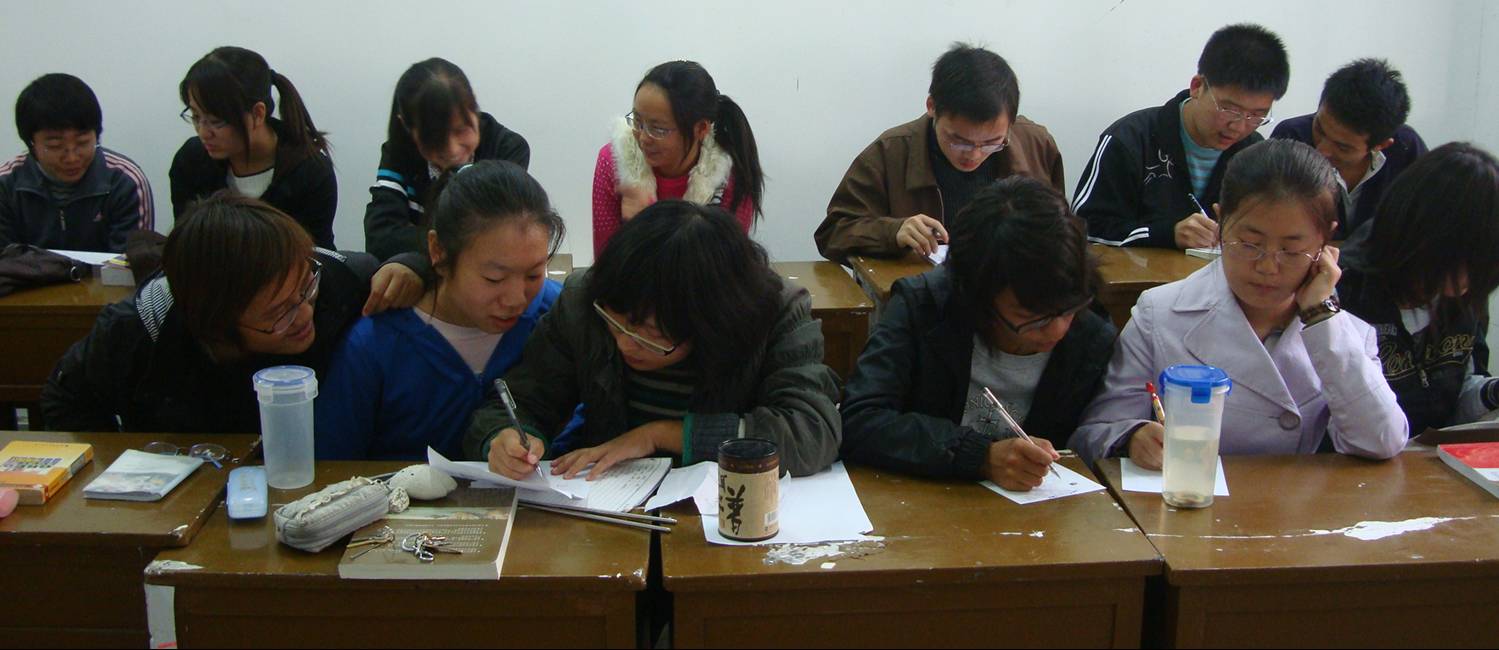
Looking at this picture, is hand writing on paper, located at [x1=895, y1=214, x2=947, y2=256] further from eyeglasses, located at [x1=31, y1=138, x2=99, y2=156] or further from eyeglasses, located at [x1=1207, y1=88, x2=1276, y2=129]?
eyeglasses, located at [x1=31, y1=138, x2=99, y2=156]

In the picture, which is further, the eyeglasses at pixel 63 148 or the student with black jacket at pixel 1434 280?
the eyeglasses at pixel 63 148

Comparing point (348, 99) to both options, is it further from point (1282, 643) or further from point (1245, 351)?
point (1282, 643)

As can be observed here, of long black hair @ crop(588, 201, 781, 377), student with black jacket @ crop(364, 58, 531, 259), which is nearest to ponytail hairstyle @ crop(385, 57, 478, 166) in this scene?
student with black jacket @ crop(364, 58, 531, 259)

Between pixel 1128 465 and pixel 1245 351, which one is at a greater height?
Result: pixel 1245 351

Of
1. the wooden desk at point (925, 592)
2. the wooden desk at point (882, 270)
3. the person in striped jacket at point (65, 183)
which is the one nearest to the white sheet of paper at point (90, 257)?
the person in striped jacket at point (65, 183)

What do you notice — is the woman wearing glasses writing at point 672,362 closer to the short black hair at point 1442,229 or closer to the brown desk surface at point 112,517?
the brown desk surface at point 112,517

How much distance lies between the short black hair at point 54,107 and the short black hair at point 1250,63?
3.14 metres

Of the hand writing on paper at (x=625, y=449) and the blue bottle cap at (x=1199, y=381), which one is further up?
the blue bottle cap at (x=1199, y=381)

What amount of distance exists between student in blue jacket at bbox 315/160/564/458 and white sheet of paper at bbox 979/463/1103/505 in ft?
2.57

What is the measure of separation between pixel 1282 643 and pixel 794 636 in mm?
594

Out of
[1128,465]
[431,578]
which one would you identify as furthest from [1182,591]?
[431,578]

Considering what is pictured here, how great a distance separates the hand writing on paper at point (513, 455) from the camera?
1542 mm

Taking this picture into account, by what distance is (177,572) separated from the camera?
1328 millimetres

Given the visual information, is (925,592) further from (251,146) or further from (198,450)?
(251,146)
